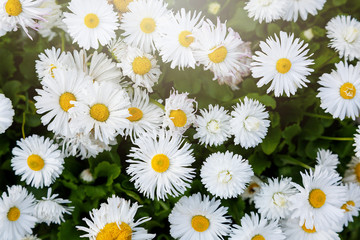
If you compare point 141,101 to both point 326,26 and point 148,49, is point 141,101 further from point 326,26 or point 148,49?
point 326,26

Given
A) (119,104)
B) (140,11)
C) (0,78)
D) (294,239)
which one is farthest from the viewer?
(0,78)

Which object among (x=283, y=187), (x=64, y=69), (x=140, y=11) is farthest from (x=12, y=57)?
(x=283, y=187)

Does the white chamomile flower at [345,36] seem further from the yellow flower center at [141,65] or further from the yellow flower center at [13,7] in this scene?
the yellow flower center at [13,7]

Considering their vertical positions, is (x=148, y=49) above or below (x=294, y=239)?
above

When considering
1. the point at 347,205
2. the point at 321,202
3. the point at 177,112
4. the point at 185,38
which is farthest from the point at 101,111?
the point at 347,205

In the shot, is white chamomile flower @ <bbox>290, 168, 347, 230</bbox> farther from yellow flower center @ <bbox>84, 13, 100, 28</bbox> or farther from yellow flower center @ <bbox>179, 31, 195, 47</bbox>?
yellow flower center @ <bbox>84, 13, 100, 28</bbox>

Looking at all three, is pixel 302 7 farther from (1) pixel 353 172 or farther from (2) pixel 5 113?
(2) pixel 5 113
